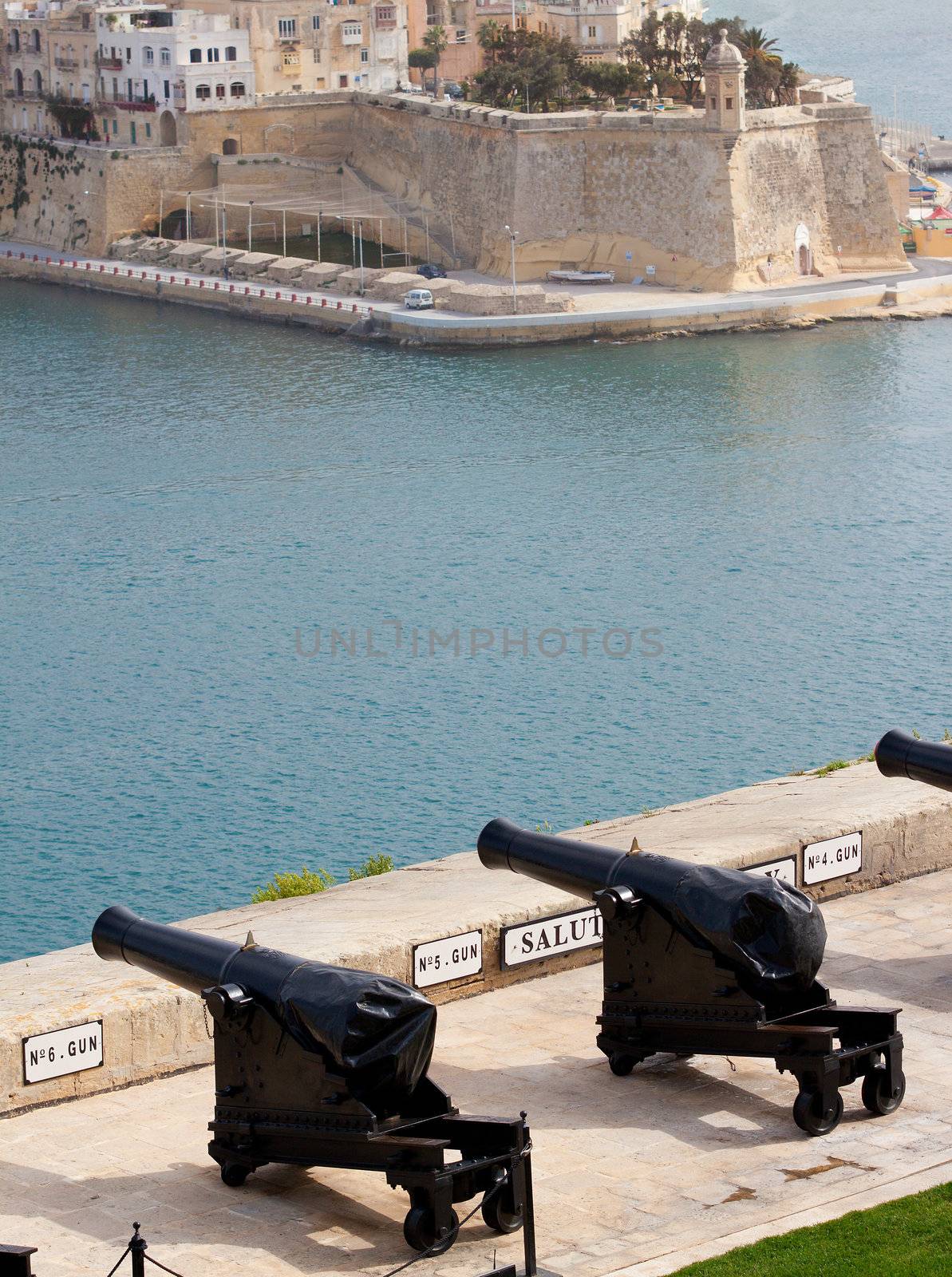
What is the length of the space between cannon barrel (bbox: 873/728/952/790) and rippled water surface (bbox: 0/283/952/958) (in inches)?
369

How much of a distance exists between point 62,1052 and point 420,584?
19.4 meters

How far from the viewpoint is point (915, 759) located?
7.42 m

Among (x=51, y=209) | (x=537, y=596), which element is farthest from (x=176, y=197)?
(x=537, y=596)

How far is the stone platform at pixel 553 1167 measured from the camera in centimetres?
540

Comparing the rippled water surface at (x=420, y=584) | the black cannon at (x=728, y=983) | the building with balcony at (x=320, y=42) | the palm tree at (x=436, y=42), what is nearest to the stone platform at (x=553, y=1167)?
the black cannon at (x=728, y=983)

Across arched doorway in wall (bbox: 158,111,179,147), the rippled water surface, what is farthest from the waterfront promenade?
arched doorway in wall (bbox: 158,111,179,147)

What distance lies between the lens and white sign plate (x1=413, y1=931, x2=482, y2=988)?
7.13m

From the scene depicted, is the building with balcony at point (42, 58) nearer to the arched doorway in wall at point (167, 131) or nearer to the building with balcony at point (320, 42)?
the arched doorway in wall at point (167, 131)

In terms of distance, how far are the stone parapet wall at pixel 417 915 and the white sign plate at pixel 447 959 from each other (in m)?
0.03

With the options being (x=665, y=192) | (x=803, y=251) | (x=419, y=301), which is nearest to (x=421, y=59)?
(x=665, y=192)

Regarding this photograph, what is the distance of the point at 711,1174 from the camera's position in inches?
229

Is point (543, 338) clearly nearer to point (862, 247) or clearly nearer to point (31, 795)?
point (862, 247)

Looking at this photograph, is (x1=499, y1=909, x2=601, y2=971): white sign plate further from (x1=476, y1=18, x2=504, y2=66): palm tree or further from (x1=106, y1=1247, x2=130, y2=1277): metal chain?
(x1=476, y1=18, x2=504, y2=66): palm tree

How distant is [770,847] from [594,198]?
36.3 meters
